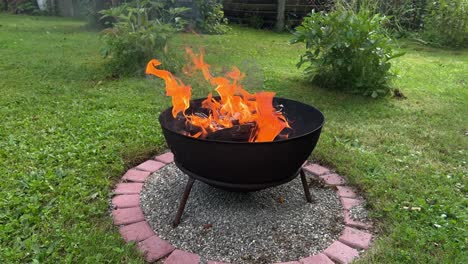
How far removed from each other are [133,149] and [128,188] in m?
0.51

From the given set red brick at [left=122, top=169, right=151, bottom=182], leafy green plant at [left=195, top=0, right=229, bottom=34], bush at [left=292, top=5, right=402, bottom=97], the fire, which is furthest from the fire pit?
leafy green plant at [left=195, top=0, right=229, bottom=34]

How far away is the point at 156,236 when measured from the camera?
2.10m

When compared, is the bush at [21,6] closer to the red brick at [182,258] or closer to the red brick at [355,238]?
the red brick at [182,258]

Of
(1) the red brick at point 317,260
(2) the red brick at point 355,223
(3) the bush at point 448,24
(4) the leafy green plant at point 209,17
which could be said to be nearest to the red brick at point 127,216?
(1) the red brick at point 317,260

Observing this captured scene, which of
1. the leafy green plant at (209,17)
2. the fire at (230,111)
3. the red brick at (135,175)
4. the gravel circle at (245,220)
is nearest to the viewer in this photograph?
the gravel circle at (245,220)

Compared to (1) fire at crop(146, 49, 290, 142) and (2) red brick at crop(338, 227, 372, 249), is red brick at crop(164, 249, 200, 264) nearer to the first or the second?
(1) fire at crop(146, 49, 290, 142)

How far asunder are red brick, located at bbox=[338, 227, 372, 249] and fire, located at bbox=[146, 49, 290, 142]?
0.61 m

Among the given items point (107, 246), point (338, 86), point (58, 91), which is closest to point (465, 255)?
point (107, 246)

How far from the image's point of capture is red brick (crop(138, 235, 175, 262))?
6.39 ft

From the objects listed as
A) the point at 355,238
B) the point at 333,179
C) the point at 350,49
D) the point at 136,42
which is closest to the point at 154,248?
the point at 355,238

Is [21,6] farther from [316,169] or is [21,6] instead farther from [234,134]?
[234,134]

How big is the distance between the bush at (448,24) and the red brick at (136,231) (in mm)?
7250

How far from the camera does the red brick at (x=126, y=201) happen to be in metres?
2.36

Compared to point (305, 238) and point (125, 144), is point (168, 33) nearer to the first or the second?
point (125, 144)
